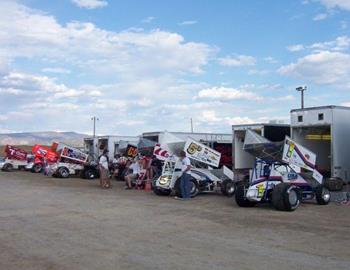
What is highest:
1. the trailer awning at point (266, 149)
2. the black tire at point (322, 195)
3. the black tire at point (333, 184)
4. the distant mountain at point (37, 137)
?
the distant mountain at point (37, 137)

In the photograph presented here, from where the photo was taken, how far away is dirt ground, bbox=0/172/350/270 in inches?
293

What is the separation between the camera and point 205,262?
7.36 meters

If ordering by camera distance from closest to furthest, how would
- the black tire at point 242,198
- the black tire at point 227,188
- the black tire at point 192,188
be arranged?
the black tire at point 242,198
the black tire at point 192,188
the black tire at point 227,188

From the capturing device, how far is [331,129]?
1789cm

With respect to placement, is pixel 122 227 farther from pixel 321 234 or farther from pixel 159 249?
pixel 321 234

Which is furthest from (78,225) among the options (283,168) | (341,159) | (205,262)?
(341,159)

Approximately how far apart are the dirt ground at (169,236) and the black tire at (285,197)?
10.9 inches

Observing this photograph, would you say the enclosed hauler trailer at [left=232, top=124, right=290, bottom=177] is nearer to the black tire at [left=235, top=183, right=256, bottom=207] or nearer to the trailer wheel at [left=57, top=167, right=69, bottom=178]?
the black tire at [left=235, top=183, right=256, bottom=207]

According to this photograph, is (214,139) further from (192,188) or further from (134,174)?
(192,188)

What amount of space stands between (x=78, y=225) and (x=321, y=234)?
4907 millimetres

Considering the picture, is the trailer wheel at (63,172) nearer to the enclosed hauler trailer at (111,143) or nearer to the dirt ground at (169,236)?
the enclosed hauler trailer at (111,143)

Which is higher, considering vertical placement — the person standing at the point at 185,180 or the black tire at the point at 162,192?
the person standing at the point at 185,180

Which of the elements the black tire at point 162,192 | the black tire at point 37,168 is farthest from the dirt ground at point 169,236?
the black tire at point 37,168

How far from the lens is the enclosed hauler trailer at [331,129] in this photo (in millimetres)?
17875
